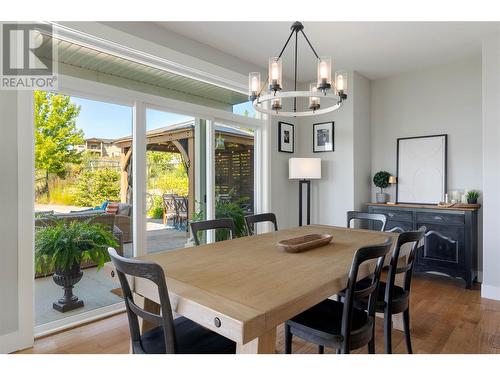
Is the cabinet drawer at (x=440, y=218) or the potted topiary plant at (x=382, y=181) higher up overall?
the potted topiary plant at (x=382, y=181)

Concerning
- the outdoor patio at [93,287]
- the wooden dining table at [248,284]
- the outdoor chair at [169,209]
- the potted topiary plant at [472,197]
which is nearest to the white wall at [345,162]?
the potted topiary plant at [472,197]

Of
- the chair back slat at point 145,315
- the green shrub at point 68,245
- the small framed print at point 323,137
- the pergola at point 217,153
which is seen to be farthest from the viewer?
the small framed print at point 323,137

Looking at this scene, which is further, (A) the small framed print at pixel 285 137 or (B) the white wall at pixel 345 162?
(A) the small framed print at pixel 285 137

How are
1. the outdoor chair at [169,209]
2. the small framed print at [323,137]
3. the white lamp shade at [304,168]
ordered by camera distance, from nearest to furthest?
the outdoor chair at [169,209], the white lamp shade at [304,168], the small framed print at [323,137]

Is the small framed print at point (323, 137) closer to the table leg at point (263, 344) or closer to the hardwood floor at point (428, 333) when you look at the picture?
the hardwood floor at point (428, 333)

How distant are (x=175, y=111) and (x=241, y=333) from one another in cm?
275

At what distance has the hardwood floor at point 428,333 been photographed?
224cm

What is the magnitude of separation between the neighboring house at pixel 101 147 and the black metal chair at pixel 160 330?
1702 mm

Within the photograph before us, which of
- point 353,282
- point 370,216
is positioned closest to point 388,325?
point 353,282

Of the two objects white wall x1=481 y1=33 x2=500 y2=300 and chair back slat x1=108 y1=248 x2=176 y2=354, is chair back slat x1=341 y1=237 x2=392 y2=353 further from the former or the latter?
white wall x1=481 y1=33 x2=500 y2=300

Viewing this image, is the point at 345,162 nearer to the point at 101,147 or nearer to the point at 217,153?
the point at 217,153

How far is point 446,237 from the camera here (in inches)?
142

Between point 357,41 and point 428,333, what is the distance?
2921 millimetres

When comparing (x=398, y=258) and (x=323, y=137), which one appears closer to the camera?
(x=398, y=258)
